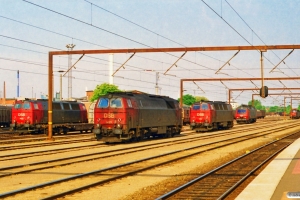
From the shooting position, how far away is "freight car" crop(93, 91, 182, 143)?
3091 centimetres

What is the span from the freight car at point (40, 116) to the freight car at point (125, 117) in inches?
435

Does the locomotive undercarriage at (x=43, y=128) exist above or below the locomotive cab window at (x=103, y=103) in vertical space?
below

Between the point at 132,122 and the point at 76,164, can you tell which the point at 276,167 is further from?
the point at 132,122

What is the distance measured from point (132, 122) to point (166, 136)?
28.9 feet

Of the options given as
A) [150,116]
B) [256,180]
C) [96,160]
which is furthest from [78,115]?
[256,180]

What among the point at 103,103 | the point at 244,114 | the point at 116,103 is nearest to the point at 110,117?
the point at 116,103

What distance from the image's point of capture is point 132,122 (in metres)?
31.5

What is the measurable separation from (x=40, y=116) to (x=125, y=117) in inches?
555

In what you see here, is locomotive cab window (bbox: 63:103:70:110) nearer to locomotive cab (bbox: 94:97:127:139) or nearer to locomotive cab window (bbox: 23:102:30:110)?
locomotive cab window (bbox: 23:102:30:110)

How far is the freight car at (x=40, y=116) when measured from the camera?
41562mm

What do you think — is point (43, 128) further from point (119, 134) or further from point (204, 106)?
point (204, 106)

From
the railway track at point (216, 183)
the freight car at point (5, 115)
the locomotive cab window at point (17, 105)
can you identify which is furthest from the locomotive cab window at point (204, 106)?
the railway track at point (216, 183)

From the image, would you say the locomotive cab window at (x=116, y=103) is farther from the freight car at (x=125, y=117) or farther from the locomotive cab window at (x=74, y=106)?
the locomotive cab window at (x=74, y=106)

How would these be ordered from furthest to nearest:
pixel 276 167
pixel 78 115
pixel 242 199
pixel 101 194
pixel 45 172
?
pixel 78 115 < pixel 276 167 < pixel 45 172 < pixel 101 194 < pixel 242 199
